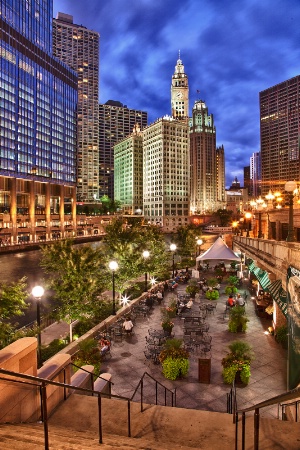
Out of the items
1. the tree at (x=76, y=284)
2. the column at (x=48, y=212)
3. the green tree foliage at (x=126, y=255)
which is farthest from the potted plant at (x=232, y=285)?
the column at (x=48, y=212)

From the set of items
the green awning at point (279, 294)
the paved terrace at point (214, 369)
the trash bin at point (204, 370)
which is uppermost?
the green awning at point (279, 294)

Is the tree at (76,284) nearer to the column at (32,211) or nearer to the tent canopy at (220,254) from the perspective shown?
the tent canopy at (220,254)

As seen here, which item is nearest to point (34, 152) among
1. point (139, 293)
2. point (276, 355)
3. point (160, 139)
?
point (160, 139)

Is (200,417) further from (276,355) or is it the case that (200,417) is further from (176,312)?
(176,312)

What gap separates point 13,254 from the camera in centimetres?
7906

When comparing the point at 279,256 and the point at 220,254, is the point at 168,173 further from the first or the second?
the point at 279,256

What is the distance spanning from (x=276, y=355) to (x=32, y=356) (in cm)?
1200

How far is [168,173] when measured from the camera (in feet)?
568

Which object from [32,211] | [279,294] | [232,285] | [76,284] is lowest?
[232,285]

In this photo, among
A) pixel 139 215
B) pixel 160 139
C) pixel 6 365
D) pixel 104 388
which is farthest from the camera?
pixel 139 215

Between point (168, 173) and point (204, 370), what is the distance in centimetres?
16411

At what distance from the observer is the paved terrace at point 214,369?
Answer: 37.9ft

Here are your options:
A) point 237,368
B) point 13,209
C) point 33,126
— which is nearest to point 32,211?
point 13,209

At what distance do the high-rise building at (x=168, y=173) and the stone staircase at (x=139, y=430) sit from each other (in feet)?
536
